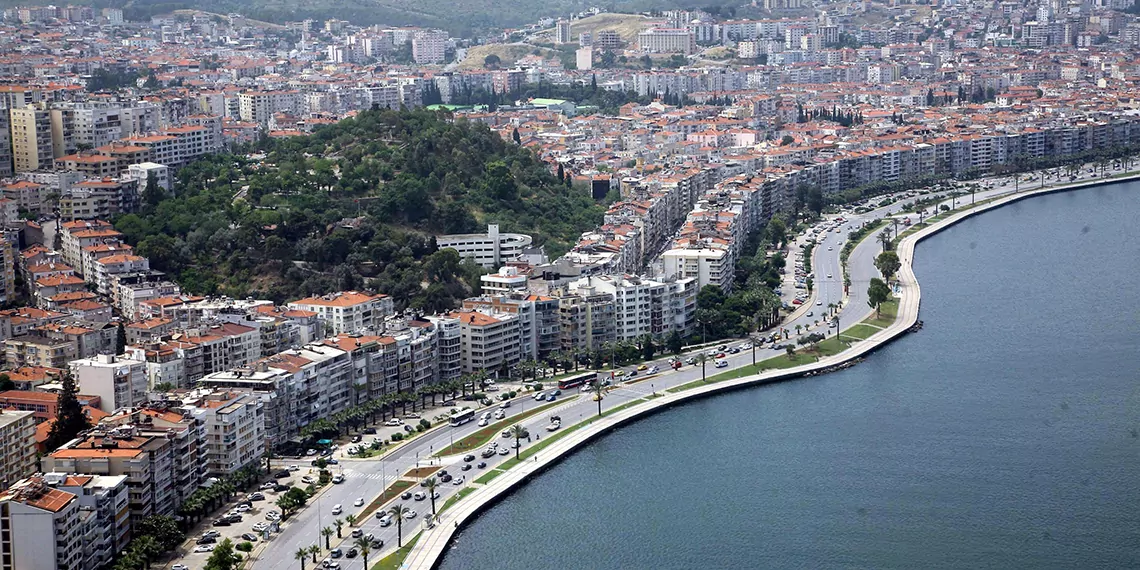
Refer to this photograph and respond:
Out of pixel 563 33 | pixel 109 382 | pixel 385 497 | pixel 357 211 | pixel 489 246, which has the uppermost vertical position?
pixel 563 33

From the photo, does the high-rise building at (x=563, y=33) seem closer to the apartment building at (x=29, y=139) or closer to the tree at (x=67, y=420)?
the apartment building at (x=29, y=139)

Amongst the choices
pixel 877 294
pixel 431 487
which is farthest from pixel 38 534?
pixel 877 294

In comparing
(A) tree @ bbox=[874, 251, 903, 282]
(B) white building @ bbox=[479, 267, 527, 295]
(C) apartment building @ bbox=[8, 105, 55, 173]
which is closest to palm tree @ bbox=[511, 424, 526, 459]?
(B) white building @ bbox=[479, 267, 527, 295]

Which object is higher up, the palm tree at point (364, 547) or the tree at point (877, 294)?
the tree at point (877, 294)

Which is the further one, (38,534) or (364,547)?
(364,547)

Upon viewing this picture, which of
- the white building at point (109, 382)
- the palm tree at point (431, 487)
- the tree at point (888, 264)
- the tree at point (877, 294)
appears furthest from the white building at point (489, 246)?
the palm tree at point (431, 487)

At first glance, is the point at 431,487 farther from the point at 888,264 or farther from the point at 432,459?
the point at 888,264
